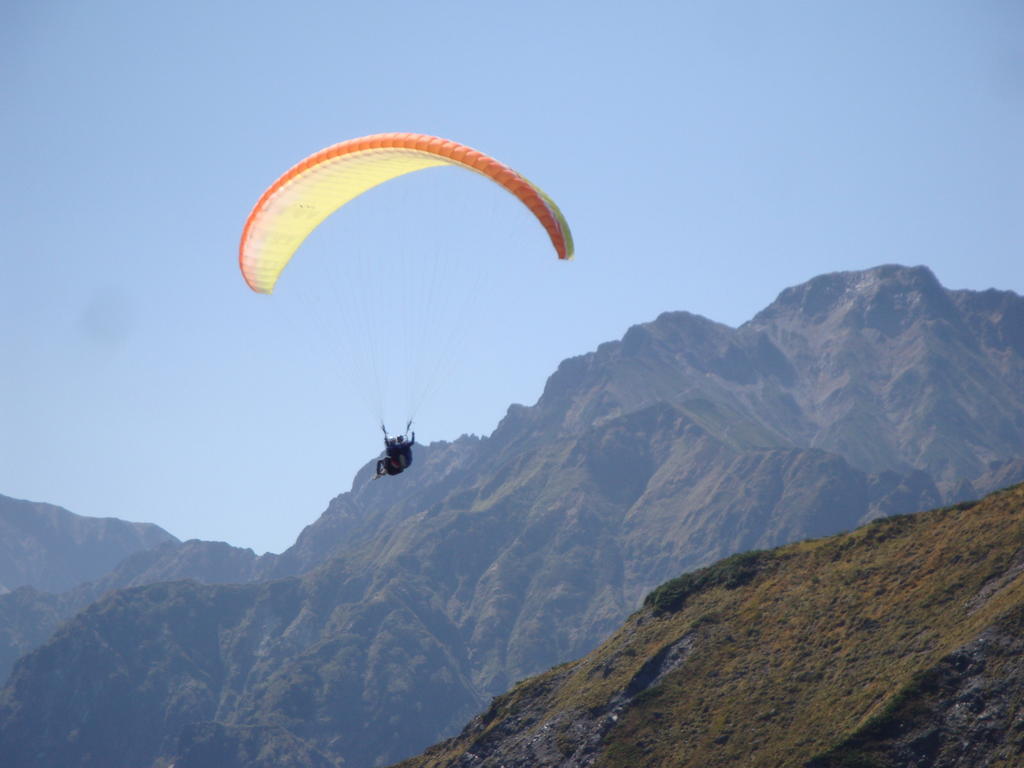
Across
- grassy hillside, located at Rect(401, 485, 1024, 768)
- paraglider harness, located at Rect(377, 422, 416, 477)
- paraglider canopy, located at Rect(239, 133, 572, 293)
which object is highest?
paraglider canopy, located at Rect(239, 133, 572, 293)

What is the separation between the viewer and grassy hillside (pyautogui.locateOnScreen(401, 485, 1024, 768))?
6044 cm

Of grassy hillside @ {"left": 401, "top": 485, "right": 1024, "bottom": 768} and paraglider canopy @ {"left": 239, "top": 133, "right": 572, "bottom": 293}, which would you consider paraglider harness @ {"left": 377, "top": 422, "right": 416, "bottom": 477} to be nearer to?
paraglider canopy @ {"left": 239, "top": 133, "right": 572, "bottom": 293}

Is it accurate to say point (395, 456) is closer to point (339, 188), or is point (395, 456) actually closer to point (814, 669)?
point (339, 188)

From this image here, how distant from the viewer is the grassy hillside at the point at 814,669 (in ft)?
198

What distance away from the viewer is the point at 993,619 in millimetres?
62750

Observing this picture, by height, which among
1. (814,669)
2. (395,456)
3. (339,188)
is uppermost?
(339,188)

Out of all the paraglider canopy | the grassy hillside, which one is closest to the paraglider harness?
the paraglider canopy

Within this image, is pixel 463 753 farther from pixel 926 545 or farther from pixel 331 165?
pixel 331 165

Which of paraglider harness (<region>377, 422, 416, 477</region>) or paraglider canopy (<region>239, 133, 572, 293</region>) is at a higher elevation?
paraglider canopy (<region>239, 133, 572, 293</region>)

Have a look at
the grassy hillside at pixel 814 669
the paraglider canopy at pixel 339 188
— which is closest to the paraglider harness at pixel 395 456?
the paraglider canopy at pixel 339 188

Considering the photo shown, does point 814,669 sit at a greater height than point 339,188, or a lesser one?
lesser

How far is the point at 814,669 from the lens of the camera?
70.8 m

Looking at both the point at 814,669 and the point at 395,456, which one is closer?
the point at 395,456

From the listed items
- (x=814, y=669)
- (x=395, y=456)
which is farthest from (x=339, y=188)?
(x=814, y=669)
